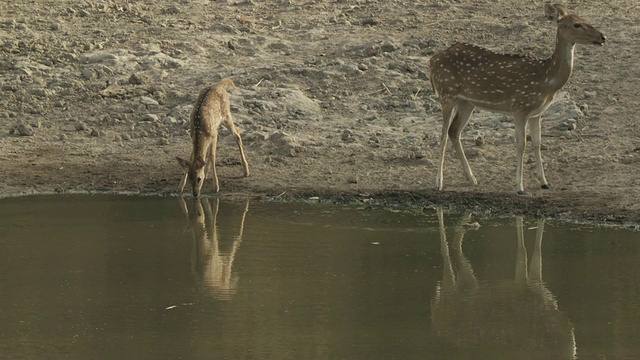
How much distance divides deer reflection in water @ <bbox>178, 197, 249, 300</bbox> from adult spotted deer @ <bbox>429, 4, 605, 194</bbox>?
87.7 inches

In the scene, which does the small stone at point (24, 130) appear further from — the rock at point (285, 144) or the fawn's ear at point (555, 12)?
the fawn's ear at point (555, 12)

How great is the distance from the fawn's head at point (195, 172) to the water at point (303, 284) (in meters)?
0.35

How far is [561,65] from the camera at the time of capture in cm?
1339

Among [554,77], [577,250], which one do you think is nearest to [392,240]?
[577,250]

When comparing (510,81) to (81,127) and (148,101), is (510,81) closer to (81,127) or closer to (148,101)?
(148,101)

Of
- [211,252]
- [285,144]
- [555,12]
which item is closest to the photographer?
[211,252]

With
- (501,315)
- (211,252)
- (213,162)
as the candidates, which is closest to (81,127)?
(213,162)

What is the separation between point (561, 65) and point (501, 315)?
4417mm

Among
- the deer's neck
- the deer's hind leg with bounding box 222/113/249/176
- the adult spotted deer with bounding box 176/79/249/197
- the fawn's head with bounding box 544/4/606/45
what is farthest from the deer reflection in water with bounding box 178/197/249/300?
the fawn's head with bounding box 544/4/606/45

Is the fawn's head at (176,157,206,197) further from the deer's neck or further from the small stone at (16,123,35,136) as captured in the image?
the deer's neck

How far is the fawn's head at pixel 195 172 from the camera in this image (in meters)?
13.7

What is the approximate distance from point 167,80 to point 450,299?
7629 mm

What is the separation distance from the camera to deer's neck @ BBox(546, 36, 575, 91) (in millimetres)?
13359

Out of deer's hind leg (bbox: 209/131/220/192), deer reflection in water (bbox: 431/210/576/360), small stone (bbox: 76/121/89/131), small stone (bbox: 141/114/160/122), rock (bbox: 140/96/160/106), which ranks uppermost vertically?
deer reflection in water (bbox: 431/210/576/360)
